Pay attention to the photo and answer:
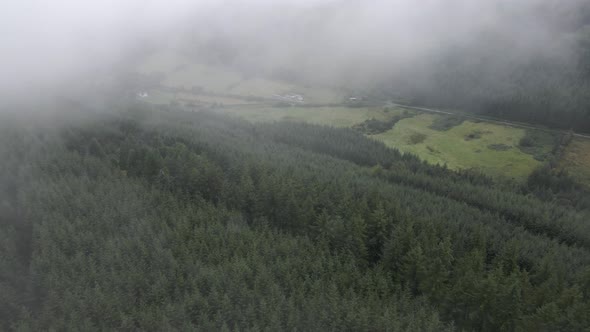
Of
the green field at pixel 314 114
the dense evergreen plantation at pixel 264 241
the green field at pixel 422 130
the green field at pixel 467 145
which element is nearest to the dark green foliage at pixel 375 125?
the green field at pixel 467 145

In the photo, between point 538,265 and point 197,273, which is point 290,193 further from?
point 538,265

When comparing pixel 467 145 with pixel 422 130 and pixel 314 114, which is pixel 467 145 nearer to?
pixel 422 130

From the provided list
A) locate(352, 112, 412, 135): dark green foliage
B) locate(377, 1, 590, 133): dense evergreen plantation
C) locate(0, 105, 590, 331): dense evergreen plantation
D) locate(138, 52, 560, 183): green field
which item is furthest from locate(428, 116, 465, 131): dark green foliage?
locate(0, 105, 590, 331): dense evergreen plantation

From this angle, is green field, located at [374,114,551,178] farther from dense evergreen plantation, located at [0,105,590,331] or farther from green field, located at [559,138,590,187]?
dense evergreen plantation, located at [0,105,590,331]

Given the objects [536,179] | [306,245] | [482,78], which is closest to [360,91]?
[482,78]

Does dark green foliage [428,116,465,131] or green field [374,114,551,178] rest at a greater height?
dark green foliage [428,116,465,131]

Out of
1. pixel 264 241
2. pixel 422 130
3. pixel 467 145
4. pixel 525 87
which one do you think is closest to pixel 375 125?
pixel 422 130
